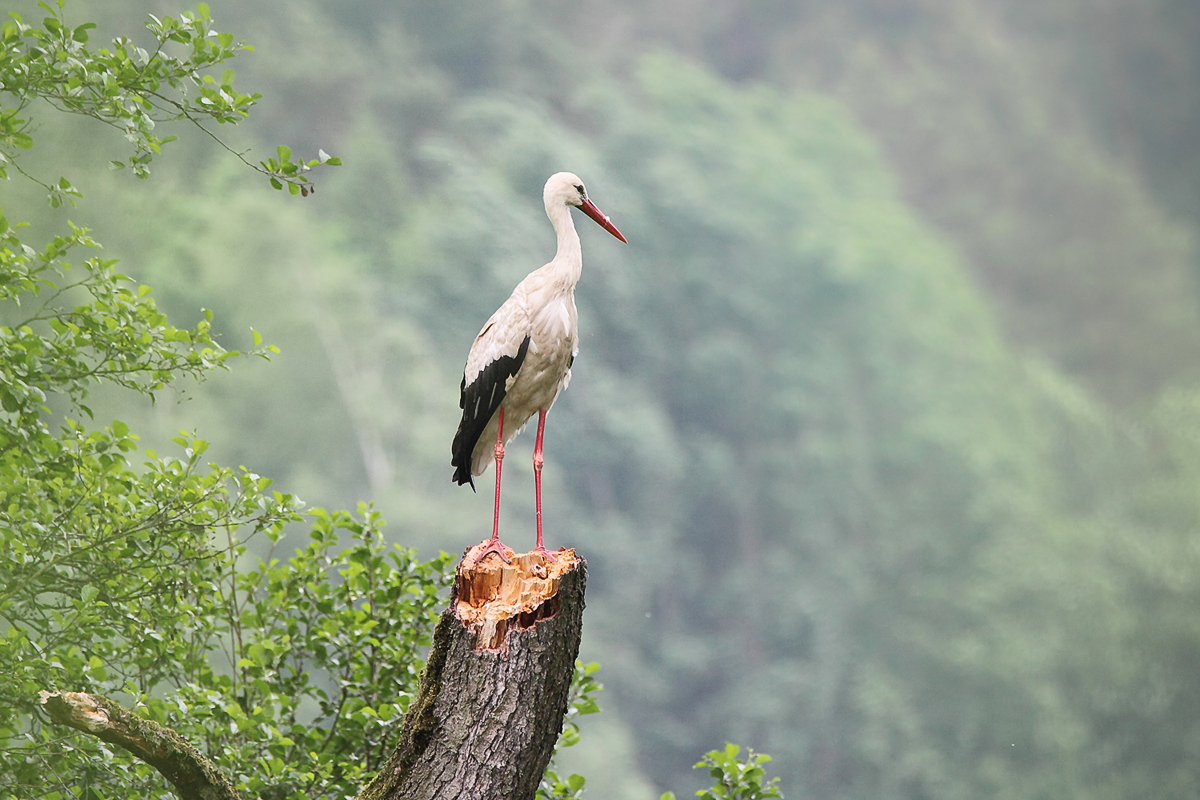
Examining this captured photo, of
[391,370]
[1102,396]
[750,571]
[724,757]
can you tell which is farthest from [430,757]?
[1102,396]

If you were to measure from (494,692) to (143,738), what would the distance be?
0.68 metres

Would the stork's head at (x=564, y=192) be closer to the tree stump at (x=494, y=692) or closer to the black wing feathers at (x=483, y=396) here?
the black wing feathers at (x=483, y=396)

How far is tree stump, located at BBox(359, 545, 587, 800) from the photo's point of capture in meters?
2.25

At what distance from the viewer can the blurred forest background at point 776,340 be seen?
1195cm

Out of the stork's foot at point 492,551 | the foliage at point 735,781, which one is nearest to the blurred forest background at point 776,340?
the foliage at point 735,781

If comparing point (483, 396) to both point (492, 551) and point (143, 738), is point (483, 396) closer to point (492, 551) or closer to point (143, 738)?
point (492, 551)

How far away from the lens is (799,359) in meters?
14.0

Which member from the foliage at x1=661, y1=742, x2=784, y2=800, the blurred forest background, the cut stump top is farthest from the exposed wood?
the blurred forest background

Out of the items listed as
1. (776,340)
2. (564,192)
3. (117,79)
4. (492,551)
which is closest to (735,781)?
(492,551)

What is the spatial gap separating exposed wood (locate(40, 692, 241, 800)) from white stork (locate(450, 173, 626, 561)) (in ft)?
3.36

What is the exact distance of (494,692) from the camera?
2279mm

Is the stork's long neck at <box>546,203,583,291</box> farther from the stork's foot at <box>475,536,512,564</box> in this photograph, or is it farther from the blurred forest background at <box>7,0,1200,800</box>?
the blurred forest background at <box>7,0,1200,800</box>

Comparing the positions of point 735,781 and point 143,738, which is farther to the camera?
point 735,781

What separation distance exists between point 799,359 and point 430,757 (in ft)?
39.7
